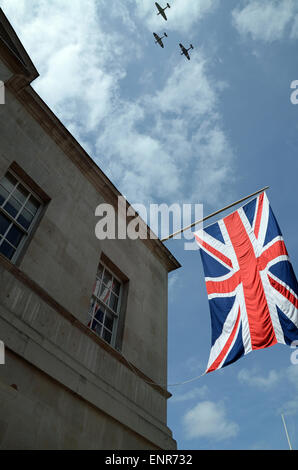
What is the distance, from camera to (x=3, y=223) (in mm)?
7738

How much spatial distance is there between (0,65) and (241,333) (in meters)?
9.47

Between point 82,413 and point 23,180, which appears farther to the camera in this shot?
point 23,180

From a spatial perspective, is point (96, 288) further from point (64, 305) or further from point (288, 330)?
point (288, 330)

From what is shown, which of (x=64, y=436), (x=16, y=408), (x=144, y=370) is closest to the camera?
(x=16, y=408)

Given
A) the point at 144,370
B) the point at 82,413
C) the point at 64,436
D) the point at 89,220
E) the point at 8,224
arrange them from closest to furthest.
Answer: the point at 64,436 → the point at 82,413 → the point at 8,224 → the point at 144,370 → the point at 89,220

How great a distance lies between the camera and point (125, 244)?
11508mm

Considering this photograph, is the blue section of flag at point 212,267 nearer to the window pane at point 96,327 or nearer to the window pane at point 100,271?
the window pane at point 100,271

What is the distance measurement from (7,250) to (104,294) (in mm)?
3354

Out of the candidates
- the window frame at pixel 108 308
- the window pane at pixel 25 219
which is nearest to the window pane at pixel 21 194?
the window pane at pixel 25 219

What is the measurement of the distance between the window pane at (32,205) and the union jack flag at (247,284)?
5086 millimetres

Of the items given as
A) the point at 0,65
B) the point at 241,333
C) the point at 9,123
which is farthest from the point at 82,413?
the point at 0,65

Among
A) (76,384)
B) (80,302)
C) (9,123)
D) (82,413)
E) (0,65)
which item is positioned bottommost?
(82,413)

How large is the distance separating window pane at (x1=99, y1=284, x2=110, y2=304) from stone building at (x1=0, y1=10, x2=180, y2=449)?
35mm
